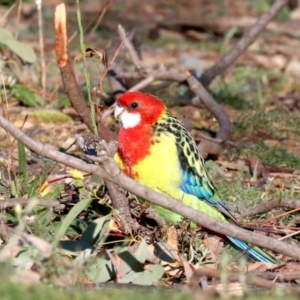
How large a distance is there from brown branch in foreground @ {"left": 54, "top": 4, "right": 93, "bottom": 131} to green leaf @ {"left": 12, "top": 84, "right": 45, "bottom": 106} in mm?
1620

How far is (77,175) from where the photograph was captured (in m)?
4.21

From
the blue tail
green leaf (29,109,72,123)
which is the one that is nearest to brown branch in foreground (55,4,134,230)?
the blue tail

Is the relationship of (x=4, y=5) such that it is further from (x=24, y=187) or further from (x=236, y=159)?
(x=24, y=187)

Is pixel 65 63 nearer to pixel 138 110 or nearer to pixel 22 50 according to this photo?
pixel 138 110

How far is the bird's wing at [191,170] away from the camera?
4.22 meters

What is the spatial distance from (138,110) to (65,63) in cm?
44

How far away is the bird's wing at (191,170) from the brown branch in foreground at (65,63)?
509 millimetres

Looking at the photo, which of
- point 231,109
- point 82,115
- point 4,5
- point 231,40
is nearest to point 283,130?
point 231,109

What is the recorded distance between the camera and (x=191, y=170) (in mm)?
4238

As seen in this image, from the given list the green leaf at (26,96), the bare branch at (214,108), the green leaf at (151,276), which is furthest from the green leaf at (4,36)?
the green leaf at (151,276)

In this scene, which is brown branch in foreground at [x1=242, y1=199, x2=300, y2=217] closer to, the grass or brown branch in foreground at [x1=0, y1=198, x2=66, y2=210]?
brown branch in foreground at [x1=0, y1=198, x2=66, y2=210]

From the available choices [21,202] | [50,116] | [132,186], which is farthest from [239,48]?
[132,186]

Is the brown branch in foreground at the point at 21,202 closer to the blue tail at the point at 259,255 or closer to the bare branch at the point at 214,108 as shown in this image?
the blue tail at the point at 259,255

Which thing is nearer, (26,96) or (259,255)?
(259,255)
